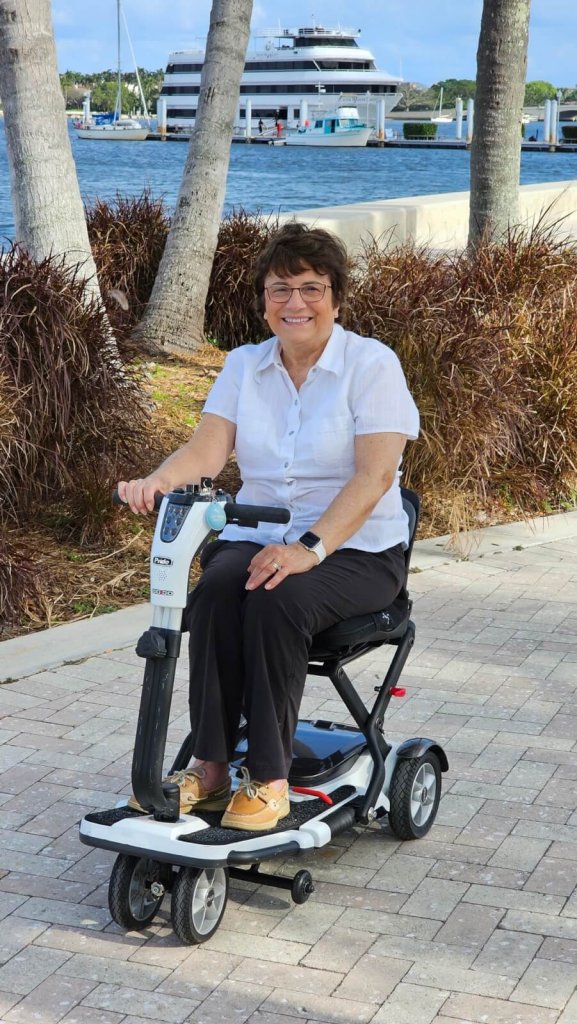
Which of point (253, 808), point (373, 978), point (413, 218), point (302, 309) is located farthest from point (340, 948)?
point (413, 218)

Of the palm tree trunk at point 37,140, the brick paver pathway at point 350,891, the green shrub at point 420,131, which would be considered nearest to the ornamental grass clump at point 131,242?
the palm tree trunk at point 37,140

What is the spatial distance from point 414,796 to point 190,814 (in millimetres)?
700

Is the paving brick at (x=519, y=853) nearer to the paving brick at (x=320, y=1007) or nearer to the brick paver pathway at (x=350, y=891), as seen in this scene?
the brick paver pathway at (x=350, y=891)

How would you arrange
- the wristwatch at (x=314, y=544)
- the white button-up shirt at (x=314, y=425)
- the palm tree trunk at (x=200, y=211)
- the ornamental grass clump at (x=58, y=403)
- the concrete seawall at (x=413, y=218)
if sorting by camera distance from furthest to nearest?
the concrete seawall at (x=413, y=218) → the palm tree trunk at (x=200, y=211) → the ornamental grass clump at (x=58, y=403) → the white button-up shirt at (x=314, y=425) → the wristwatch at (x=314, y=544)

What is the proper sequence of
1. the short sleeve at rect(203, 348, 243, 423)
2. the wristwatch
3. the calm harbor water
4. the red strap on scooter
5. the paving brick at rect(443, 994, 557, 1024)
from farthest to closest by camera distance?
the calm harbor water < the short sleeve at rect(203, 348, 243, 423) < the red strap on scooter < the wristwatch < the paving brick at rect(443, 994, 557, 1024)

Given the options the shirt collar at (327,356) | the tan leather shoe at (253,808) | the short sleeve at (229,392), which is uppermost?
the shirt collar at (327,356)

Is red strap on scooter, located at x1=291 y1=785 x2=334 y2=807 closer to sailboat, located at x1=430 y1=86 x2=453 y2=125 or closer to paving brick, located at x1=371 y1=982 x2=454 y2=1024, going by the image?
paving brick, located at x1=371 y1=982 x2=454 y2=1024

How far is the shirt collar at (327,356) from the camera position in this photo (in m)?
3.65

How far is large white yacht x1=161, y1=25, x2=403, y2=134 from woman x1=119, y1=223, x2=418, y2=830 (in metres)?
102

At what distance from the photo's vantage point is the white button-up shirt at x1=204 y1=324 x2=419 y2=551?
3596mm

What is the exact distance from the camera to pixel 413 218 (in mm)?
12422

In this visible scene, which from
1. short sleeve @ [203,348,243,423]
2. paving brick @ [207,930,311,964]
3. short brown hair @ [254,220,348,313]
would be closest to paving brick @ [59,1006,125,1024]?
paving brick @ [207,930,311,964]

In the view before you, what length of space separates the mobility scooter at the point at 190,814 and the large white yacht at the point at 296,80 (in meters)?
103

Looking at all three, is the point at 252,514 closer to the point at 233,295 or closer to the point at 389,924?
the point at 389,924
